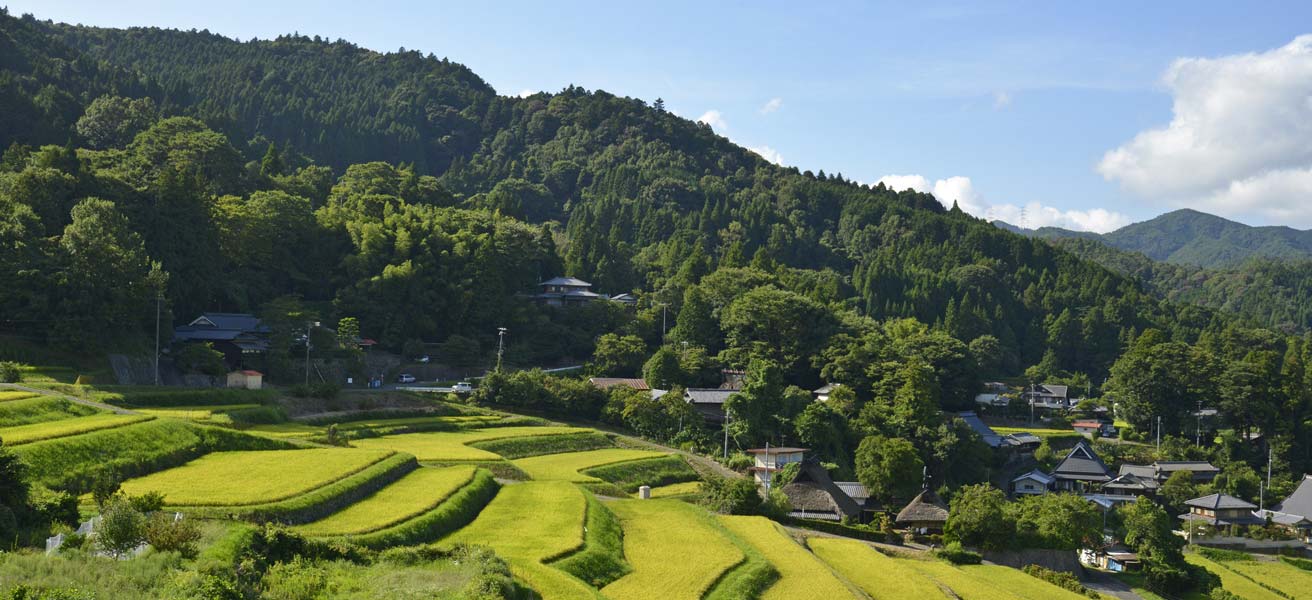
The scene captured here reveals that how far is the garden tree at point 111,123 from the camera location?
65.7 m

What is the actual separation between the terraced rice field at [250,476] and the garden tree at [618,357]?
92.2ft

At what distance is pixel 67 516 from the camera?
1730cm

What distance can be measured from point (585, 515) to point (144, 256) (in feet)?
88.7

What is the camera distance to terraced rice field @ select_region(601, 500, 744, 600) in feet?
67.9

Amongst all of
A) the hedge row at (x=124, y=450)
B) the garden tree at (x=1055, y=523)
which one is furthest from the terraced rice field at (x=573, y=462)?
the garden tree at (x=1055, y=523)

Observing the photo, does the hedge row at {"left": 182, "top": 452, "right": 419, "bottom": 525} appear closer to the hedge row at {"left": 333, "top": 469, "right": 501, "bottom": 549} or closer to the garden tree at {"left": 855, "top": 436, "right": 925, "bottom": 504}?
the hedge row at {"left": 333, "top": 469, "right": 501, "bottom": 549}

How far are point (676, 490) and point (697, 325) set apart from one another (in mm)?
24268

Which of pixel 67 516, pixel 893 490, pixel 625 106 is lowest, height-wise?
pixel 893 490

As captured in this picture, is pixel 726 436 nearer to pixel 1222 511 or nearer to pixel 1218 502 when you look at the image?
pixel 1218 502

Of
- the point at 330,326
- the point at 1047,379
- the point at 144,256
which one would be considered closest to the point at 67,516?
the point at 144,256

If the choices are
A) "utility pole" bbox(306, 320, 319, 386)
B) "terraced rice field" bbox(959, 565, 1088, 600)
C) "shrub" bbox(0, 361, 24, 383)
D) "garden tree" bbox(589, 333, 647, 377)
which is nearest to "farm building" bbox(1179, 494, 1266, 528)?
"terraced rice field" bbox(959, 565, 1088, 600)

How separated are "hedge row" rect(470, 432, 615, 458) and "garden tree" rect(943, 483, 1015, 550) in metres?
15.2

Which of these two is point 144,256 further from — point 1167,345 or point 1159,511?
point 1167,345

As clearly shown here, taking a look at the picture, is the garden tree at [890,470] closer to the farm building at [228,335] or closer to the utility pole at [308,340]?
the utility pole at [308,340]
